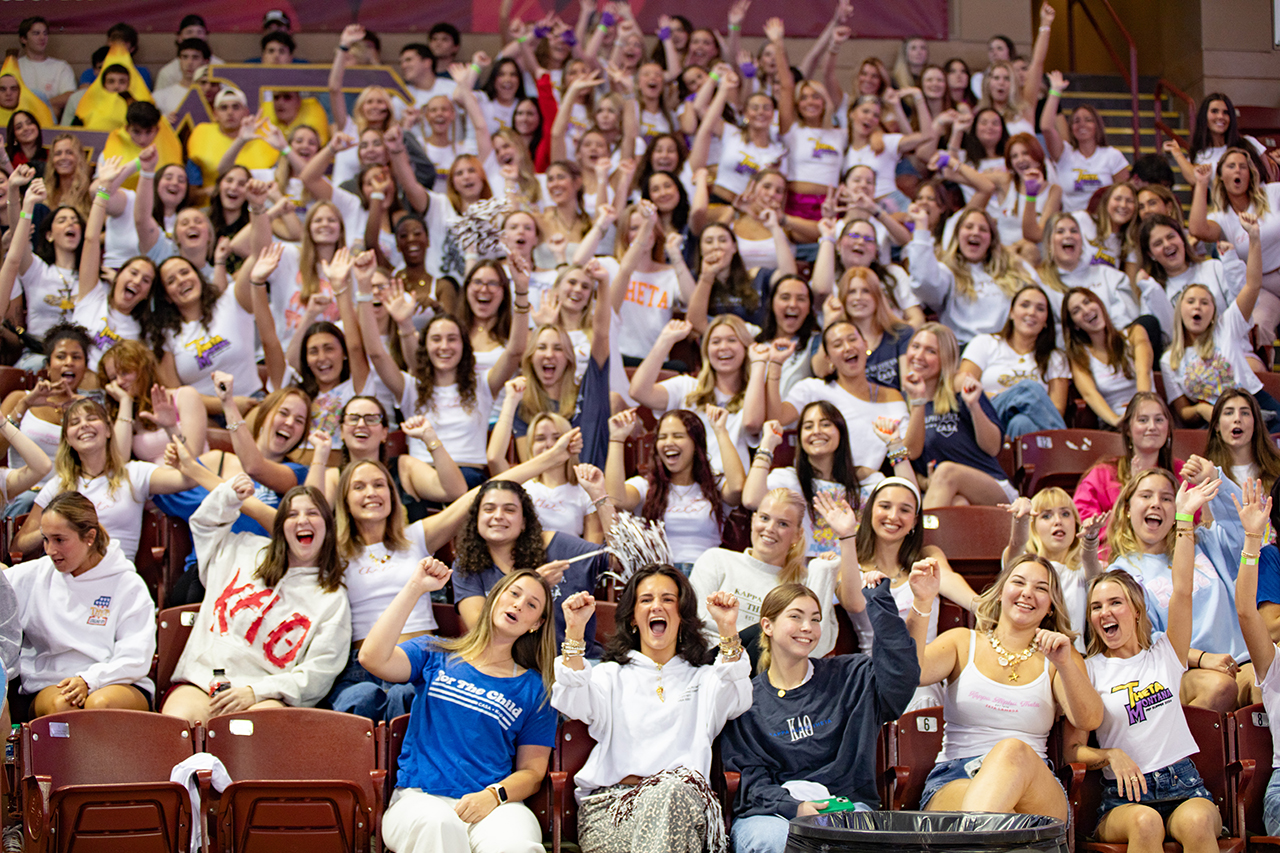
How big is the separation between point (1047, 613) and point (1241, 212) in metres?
3.98

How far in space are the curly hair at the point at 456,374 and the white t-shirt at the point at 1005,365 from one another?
2.25 meters

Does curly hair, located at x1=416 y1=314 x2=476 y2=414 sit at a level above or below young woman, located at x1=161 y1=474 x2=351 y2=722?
above

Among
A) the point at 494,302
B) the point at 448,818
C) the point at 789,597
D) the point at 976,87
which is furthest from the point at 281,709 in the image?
the point at 976,87

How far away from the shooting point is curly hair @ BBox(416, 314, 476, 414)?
5012 mm

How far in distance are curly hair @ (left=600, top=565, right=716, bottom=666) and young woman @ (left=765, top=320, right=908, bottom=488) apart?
5.07 ft

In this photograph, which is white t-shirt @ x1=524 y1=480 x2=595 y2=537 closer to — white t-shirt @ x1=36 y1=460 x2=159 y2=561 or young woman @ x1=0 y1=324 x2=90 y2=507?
white t-shirt @ x1=36 y1=460 x2=159 y2=561

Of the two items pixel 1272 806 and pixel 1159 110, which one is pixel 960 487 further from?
pixel 1159 110

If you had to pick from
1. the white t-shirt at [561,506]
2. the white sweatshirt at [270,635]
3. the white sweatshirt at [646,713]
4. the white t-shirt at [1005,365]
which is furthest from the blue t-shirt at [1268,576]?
the white sweatshirt at [270,635]

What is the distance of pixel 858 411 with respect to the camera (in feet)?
16.2

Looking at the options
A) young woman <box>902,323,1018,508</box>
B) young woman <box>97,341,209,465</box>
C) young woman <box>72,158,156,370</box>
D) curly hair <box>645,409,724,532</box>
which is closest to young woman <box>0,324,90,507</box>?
young woman <box>97,341,209,465</box>

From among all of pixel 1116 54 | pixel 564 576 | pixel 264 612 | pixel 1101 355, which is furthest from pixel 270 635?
pixel 1116 54

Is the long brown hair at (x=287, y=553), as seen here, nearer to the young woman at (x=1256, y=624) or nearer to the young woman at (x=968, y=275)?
the young woman at (x=1256, y=624)

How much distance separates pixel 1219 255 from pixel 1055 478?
2293 mm

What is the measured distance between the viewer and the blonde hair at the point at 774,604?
3.34 m
